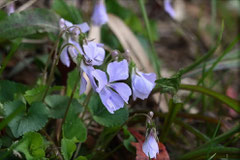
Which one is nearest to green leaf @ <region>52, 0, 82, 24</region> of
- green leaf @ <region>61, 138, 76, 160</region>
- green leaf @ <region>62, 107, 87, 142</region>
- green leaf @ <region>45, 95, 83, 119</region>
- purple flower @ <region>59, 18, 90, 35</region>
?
purple flower @ <region>59, 18, 90, 35</region>

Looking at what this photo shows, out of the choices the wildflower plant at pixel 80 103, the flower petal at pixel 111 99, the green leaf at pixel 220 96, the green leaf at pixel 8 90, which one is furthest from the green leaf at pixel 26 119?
the green leaf at pixel 220 96

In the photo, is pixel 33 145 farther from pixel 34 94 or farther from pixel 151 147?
pixel 151 147

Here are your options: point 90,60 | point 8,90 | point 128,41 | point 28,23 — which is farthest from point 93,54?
point 128,41

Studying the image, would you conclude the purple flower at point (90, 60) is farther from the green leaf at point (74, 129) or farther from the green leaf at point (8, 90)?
the green leaf at point (8, 90)

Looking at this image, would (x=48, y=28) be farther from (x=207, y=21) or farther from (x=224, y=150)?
(x=207, y=21)

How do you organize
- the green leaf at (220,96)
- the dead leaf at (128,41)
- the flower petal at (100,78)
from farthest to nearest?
the dead leaf at (128,41) < the green leaf at (220,96) < the flower petal at (100,78)

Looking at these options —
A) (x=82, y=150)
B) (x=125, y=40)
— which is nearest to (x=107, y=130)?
(x=82, y=150)
